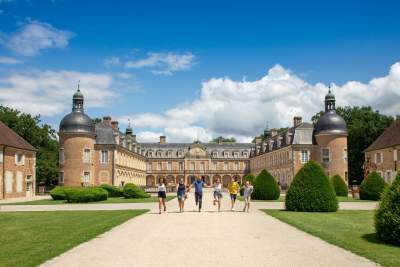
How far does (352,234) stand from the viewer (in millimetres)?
11328

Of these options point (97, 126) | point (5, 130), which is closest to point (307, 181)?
point (5, 130)

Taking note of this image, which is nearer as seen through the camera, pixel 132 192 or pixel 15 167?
pixel 132 192

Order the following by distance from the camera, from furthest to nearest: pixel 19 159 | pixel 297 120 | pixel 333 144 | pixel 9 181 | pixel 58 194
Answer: pixel 297 120, pixel 333 144, pixel 19 159, pixel 9 181, pixel 58 194

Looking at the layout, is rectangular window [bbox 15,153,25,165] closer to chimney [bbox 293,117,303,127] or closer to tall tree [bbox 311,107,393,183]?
chimney [bbox 293,117,303,127]

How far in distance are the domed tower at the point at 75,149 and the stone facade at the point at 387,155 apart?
86.9ft

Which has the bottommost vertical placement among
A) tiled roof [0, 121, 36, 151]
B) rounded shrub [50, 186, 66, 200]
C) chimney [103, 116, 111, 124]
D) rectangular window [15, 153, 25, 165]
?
rounded shrub [50, 186, 66, 200]

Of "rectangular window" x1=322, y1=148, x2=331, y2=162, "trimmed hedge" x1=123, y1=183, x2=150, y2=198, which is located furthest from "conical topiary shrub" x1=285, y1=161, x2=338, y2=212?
"rectangular window" x1=322, y1=148, x2=331, y2=162

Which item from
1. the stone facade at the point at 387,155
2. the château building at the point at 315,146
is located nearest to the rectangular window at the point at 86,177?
the château building at the point at 315,146

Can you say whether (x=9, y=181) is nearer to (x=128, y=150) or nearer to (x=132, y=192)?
(x=132, y=192)

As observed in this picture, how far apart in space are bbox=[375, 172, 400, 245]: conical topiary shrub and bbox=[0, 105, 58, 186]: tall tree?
42.5 meters

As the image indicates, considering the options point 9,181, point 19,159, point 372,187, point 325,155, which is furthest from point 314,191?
point 325,155

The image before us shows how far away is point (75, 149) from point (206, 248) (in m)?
37.7

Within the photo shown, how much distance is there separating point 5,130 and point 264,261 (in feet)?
107

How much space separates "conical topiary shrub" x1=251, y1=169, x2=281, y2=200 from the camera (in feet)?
94.0
